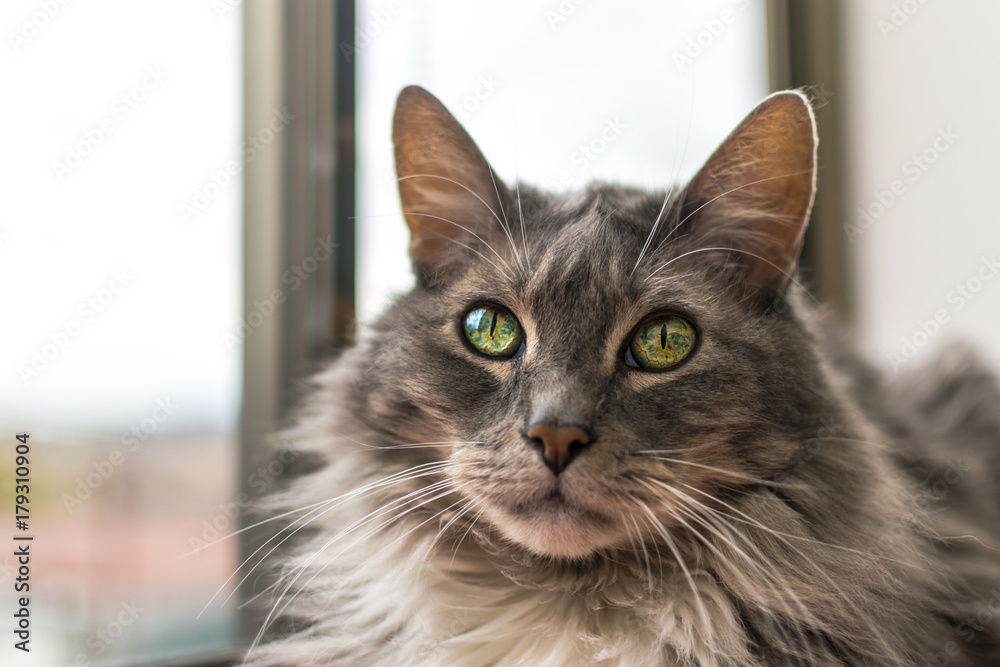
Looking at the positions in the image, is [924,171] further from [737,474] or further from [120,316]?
[120,316]

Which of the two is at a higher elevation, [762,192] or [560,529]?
[762,192]

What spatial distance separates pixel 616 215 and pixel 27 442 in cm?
116

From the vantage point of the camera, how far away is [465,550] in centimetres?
130

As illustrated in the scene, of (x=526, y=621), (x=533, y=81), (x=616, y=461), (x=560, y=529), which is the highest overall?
(x=533, y=81)

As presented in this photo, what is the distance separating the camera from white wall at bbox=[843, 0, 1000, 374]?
7.80 ft

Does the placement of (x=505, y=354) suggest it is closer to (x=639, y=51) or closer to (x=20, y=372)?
(x=20, y=372)

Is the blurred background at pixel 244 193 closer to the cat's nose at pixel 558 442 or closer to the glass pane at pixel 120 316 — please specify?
the glass pane at pixel 120 316

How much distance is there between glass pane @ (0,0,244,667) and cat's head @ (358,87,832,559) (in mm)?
608

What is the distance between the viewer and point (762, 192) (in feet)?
4.31

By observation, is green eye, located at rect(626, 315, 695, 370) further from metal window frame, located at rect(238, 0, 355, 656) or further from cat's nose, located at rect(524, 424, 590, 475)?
metal window frame, located at rect(238, 0, 355, 656)

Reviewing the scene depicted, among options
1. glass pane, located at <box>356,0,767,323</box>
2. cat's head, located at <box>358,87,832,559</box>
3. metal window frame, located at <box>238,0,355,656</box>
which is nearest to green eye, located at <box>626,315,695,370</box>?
cat's head, located at <box>358,87,832,559</box>

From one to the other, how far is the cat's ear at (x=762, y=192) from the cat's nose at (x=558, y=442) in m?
0.52

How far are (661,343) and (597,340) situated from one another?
0.12 metres

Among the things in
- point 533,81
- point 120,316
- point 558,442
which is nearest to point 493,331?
point 558,442
